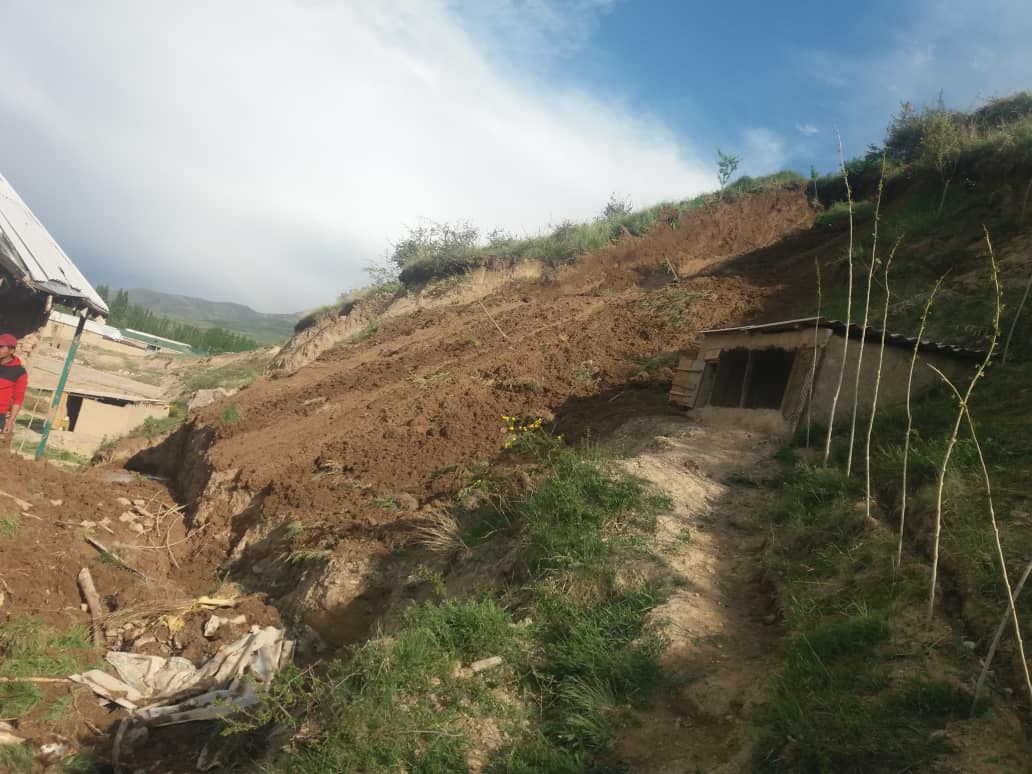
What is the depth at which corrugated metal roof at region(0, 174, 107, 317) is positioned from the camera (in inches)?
419

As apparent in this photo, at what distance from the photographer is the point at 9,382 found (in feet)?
38.2

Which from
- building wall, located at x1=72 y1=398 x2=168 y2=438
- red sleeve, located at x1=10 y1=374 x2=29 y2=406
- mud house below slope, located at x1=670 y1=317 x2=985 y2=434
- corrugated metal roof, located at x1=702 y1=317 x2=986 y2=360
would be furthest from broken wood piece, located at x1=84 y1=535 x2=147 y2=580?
building wall, located at x1=72 y1=398 x2=168 y2=438

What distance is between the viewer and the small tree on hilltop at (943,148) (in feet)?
47.3

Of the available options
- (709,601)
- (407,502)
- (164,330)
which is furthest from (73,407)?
(164,330)

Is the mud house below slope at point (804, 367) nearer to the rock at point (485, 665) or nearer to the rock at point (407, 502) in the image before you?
the rock at point (407, 502)

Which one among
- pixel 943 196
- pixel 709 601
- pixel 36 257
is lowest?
pixel 709 601

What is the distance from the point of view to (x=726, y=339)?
29.9 ft

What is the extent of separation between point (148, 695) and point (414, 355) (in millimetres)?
10751

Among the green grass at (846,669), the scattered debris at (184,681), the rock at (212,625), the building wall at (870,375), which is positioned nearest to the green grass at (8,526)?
the scattered debris at (184,681)

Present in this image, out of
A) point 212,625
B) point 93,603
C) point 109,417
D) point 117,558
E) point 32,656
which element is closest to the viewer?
point 32,656

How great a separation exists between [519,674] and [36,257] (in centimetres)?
1124

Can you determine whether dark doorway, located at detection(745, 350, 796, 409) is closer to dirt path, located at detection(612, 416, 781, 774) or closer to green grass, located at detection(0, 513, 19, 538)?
dirt path, located at detection(612, 416, 781, 774)

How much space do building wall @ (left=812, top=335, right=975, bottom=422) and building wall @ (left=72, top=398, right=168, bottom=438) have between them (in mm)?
16213

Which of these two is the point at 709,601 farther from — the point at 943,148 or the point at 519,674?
the point at 943,148
